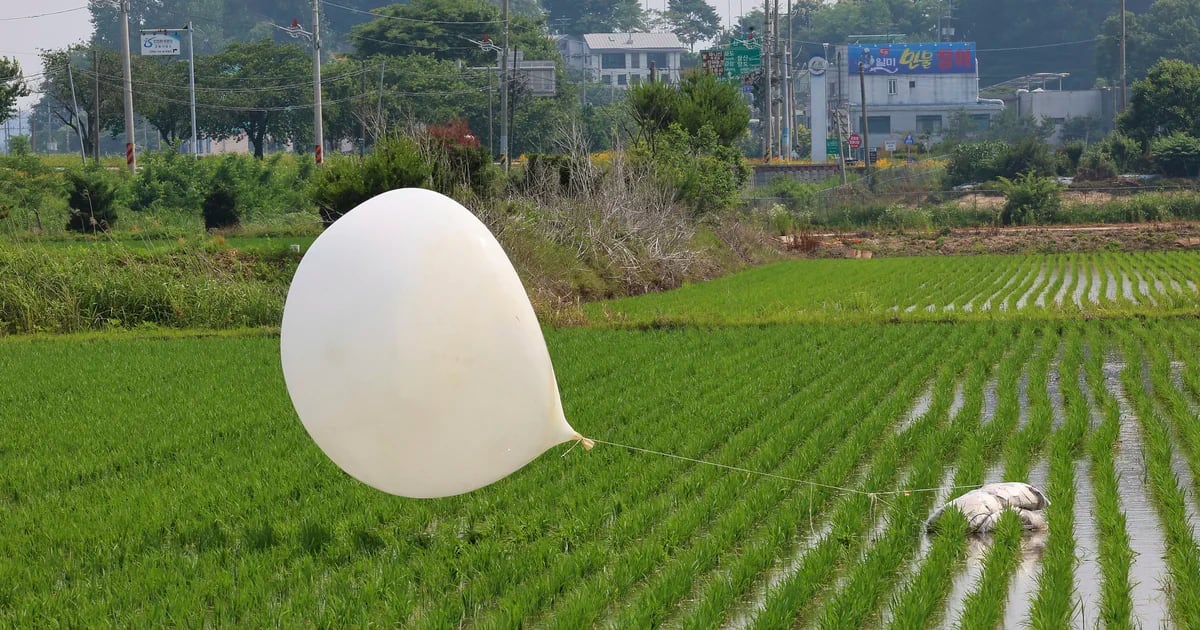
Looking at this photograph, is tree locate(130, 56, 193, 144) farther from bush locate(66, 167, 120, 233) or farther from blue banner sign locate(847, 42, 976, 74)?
blue banner sign locate(847, 42, 976, 74)

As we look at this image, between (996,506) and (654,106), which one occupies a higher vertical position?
(654,106)

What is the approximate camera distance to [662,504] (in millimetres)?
7848

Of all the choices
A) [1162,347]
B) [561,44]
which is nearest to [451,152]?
[1162,347]

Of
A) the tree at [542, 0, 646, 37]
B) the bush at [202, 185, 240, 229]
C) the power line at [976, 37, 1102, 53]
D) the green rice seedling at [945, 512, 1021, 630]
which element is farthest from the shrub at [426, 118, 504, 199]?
the tree at [542, 0, 646, 37]

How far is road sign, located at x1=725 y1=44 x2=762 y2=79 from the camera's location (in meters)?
73.8

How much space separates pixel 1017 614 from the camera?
19.7 ft

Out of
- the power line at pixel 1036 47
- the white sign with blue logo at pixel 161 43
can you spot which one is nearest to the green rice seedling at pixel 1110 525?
the white sign with blue logo at pixel 161 43

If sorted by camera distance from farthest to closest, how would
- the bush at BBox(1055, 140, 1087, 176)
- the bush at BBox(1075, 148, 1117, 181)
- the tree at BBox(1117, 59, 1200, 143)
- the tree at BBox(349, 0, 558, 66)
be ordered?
the tree at BBox(349, 0, 558, 66) < the tree at BBox(1117, 59, 1200, 143) < the bush at BBox(1055, 140, 1087, 176) < the bush at BBox(1075, 148, 1117, 181)

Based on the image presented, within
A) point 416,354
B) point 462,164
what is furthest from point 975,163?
point 416,354

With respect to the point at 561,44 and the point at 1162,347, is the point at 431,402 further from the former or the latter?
the point at 561,44

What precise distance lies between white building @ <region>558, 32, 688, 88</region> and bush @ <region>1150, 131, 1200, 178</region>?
231ft

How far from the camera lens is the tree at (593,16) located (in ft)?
454

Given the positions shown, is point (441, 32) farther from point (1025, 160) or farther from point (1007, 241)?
point (1007, 241)

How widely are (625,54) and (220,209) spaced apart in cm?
9746
